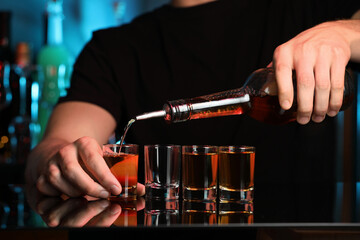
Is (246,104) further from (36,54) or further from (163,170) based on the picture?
(36,54)

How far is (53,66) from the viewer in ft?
6.87

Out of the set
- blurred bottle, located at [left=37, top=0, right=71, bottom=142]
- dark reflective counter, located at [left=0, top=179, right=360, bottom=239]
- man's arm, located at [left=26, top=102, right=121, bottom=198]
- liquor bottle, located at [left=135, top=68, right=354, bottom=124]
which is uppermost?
blurred bottle, located at [left=37, top=0, right=71, bottom=142]

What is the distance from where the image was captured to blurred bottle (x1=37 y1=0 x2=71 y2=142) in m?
2.07

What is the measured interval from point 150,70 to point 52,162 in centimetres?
77

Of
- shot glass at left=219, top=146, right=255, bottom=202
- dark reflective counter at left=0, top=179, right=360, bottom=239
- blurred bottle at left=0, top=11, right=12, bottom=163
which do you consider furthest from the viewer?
blurred bottle at left=0, top=11, right=12, bottom=163

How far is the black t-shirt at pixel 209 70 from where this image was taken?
1.56 metres

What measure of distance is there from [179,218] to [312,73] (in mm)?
374

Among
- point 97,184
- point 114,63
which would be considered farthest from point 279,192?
point 114,63

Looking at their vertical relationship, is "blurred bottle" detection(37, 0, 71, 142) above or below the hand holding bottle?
above

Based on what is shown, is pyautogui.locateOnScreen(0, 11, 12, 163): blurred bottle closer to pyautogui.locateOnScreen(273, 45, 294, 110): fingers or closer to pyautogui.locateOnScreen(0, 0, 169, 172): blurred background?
pyautogui.locateOnScreen(0, 0, 169, 172): blurred background

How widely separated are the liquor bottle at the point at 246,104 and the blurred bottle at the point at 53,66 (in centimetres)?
133

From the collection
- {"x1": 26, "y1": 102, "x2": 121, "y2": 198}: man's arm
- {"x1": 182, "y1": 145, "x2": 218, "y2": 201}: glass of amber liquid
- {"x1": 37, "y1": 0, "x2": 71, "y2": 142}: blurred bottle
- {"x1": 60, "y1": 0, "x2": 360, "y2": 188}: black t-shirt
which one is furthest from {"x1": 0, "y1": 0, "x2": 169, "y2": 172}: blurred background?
{"x1": 182, "y1": 145, "x2": 218, "y2": 201}: glass of amber liquid

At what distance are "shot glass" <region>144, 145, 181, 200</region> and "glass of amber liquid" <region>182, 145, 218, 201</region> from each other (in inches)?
1.0

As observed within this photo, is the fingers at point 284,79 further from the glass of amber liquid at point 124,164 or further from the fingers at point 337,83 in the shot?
the glass of amber liquid at point 124,164
